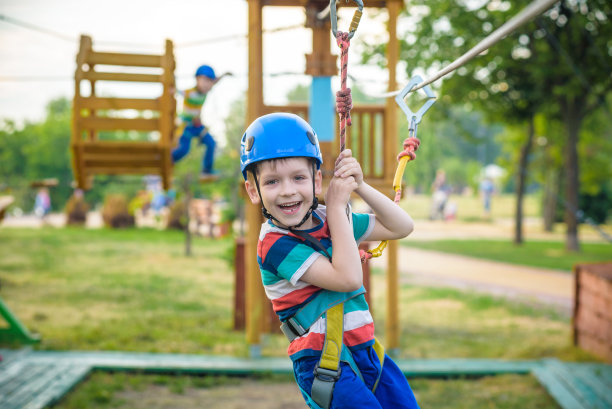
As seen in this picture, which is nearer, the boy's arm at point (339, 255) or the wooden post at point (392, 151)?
the boy's arm at point (339, 255)

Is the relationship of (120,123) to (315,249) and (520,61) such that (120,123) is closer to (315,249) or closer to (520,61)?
(315,249)

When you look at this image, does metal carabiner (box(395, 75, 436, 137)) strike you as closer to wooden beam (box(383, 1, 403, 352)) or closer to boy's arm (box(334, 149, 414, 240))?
boy's arm (box(334, 149, 414, 240))

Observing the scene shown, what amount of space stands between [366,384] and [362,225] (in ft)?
2.08

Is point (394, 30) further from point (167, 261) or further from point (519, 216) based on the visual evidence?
point (519, 216)

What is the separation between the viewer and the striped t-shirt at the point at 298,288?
7.45ft

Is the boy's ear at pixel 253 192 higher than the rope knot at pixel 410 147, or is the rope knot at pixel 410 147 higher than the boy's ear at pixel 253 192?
the rope knot at pixel 410 147

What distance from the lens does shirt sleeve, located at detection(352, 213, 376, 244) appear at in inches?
97.7

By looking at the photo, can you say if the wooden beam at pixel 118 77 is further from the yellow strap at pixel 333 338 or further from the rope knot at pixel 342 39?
the yellow strap at pixel 333 338

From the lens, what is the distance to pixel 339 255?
2.18 metres

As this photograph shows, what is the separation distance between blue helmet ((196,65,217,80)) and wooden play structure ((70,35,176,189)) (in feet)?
1.00

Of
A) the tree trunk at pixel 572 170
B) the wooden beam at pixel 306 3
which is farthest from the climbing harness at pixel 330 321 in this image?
the tree trunk at pixel 572 170

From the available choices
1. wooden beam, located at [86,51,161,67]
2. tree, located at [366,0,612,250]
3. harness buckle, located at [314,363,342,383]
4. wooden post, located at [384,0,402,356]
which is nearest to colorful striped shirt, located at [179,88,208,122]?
wooden beam, located at [86,51,161,67]

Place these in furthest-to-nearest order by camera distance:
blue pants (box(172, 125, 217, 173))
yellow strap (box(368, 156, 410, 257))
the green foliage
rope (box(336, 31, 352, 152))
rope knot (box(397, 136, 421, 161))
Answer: the green foliage → blue pants (box(172, 125, 217, 173)) → rope knot (box(397, 136, 421, 161)) → yellow strap (box(368, 156, 410, 257)) → rope (box(336, 31, 352, 152))

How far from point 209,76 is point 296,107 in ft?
5.52
